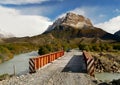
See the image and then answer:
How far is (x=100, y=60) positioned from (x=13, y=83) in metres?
43.5

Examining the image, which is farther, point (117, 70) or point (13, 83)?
point (117, 70)

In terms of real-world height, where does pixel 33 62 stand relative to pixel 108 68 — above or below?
above

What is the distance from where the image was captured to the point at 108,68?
56.3 m

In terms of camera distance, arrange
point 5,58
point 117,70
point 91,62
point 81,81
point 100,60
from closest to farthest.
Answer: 1. point 81,81
2. point 91,62
3. point 117,70
4. point 100,60
5. point 5,58

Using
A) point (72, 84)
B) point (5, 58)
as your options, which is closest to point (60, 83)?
point (72, 84)

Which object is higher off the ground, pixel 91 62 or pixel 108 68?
pixel 91 62

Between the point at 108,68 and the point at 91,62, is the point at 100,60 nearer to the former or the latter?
the point at 108,68

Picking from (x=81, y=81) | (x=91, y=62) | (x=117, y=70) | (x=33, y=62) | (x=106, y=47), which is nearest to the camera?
(x=81, y=81)

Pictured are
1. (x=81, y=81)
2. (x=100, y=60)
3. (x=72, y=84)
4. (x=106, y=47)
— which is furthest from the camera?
(x=106, y=47)

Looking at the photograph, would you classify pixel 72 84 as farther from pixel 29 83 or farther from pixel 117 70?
pixel 117 70

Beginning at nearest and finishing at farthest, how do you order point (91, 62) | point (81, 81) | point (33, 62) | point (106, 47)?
1. point (81, 81)
2. point (91, 62)
3. point (33, 62)
4. point (106, 47)

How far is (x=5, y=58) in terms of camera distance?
98.9 meters

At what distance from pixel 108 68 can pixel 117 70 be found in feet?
5.85

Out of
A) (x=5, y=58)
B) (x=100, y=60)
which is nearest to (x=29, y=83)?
(x=100, y=60)
